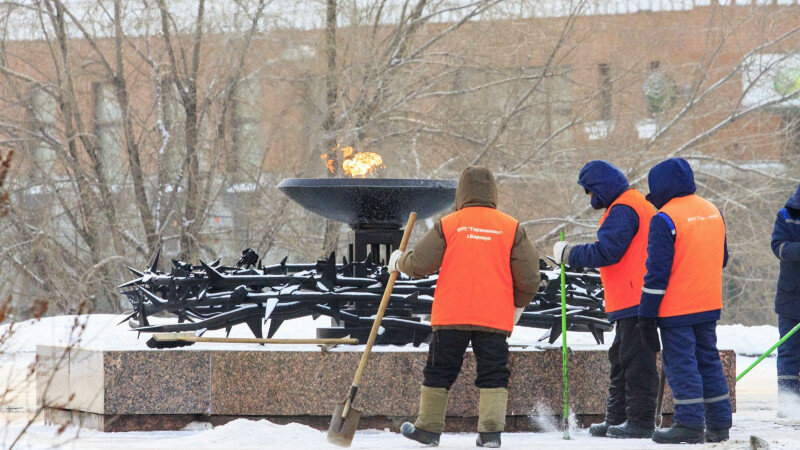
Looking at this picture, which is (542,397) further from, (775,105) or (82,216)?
(775,105)

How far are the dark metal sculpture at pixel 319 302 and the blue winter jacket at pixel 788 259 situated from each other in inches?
49.4

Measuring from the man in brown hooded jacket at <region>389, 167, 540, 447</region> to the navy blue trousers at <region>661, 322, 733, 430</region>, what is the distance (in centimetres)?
78

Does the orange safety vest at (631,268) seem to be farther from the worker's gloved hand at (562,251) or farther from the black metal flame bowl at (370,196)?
the black metal flame bowl at (370,196)

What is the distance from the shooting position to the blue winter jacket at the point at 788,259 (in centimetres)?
684

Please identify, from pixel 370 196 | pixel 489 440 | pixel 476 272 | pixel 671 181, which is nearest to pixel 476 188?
pixel 476 272

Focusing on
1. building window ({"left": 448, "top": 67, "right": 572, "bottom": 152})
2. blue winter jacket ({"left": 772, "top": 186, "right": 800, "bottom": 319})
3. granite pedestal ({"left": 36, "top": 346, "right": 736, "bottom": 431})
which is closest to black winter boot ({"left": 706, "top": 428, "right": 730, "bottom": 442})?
granite pedestal ({"left": 36, "top": 346, "right": 736, "bottom": 431})

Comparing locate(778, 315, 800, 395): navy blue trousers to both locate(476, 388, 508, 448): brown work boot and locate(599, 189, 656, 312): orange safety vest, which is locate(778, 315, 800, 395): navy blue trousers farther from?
locate(476, 388, 508, 448): brown work boot

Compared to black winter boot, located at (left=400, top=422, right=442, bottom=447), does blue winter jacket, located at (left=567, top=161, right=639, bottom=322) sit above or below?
above

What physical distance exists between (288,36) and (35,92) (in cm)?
385

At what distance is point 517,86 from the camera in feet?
51.5

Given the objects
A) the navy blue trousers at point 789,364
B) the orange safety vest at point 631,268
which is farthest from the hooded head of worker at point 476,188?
the navy blue trousers at point 789,364

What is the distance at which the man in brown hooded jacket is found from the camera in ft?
17.1

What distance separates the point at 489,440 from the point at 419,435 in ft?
1.14

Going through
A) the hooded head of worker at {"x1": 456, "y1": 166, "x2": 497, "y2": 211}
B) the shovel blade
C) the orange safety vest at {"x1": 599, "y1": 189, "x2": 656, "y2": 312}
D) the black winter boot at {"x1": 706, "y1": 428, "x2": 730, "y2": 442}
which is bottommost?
the black winter boot at {"x1": 706, "y1": 428, "x2": 730, "y2": 442}
